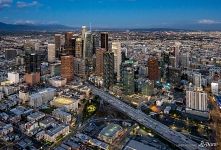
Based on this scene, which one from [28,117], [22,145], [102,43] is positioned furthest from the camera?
[102,43]

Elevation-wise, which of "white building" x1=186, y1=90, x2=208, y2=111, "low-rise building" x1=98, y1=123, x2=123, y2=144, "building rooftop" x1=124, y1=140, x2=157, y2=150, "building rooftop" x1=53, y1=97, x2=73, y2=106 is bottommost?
"building rooftop" x1=124, y1=140, x2=157, y2=150

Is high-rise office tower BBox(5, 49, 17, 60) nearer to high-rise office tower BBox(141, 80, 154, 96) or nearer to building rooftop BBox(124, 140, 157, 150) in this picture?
high-rise office tower BBox(141, 80, 154, 96)

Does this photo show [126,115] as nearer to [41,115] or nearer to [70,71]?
[41,115]

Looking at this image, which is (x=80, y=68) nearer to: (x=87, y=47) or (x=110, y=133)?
(x=87, y=47)

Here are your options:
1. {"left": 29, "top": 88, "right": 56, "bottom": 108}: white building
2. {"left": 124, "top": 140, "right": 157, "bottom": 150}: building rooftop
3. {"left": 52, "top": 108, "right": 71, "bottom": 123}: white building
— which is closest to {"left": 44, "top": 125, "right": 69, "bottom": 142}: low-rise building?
{"left": 52, "top": 108, "right": 71, "bottom": 123}: white building

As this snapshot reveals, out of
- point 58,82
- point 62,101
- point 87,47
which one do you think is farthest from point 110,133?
point 87,47

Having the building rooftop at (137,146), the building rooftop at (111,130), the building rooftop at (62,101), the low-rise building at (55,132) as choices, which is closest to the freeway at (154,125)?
the building rooftop at (137,146)

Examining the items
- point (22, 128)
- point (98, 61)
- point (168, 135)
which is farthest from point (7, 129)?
point (98, 61)
